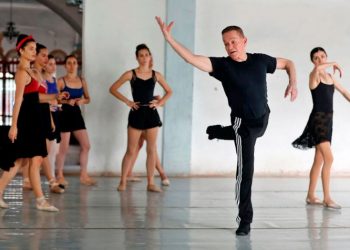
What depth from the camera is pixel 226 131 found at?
20.2 feet

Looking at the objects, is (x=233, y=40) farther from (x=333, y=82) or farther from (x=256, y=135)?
(x=333, y=82)

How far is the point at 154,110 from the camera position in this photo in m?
8.66

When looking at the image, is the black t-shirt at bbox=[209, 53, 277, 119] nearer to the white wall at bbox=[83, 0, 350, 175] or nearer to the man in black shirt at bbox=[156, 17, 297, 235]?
the man in black shirt at bbox=[156, 17, 297, 235]

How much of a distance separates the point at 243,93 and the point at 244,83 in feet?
0.27

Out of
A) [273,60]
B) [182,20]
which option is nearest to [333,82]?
[273,60]

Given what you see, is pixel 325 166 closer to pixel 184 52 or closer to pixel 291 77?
pixel 291 77

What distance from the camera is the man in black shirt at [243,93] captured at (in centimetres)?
588

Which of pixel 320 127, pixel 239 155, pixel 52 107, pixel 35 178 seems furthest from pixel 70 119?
pixel 239 155

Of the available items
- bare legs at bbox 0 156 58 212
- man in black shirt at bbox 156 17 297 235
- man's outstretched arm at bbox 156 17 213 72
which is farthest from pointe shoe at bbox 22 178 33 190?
man's outstretched arm at bbox 156 17 213 72

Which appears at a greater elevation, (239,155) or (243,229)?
(239,155)

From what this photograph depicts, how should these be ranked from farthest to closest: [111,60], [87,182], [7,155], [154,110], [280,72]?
[280,72]
[111,60]
[87,182]
[154,110]
[7,155]

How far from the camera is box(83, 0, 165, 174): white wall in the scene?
10367 millimetres

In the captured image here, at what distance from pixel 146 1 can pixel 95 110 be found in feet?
5.63

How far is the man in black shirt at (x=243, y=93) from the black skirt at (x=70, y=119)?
3313 mm
